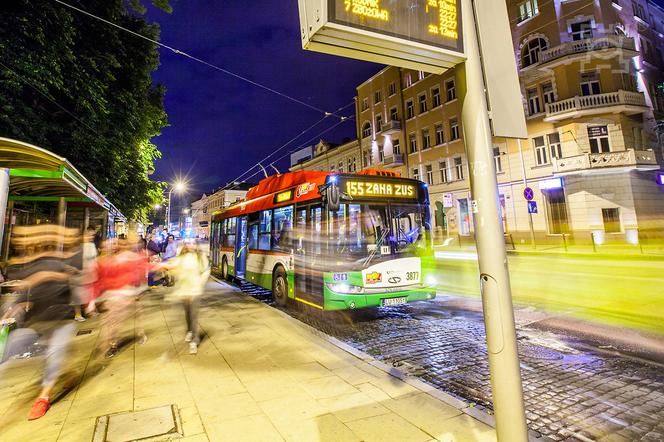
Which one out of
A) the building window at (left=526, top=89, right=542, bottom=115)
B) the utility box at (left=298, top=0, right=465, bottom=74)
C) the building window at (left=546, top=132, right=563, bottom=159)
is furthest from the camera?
the building window at (left=526, top=89, right=542, bottom=115)

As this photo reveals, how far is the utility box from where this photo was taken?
1.97 m

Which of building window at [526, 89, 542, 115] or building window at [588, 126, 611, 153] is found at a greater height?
building window at [526, 89, 542, 115]

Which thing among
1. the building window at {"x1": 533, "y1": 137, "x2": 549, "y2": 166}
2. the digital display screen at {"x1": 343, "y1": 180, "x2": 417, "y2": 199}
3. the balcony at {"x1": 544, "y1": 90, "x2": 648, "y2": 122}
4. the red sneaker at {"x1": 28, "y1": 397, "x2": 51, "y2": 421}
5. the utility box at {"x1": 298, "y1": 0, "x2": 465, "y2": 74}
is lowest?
the red sneaker at {"x1": 28, "y1": 397, "x2": 51, "y2": 421}

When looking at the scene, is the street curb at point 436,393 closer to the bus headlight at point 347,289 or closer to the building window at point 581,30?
the bus headlight at point 347,289

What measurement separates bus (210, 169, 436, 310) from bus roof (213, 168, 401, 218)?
0.03 m

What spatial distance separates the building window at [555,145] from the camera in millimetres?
22966

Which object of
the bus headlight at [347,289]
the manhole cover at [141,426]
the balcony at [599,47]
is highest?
the balcony at [599,47]

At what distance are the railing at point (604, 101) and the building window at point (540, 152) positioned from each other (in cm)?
250

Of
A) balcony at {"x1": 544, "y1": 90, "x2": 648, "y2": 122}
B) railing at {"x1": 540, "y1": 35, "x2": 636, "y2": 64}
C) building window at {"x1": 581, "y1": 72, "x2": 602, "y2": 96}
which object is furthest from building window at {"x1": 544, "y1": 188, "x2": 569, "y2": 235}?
railing at {"x1": 540, "y1": 35, "x2": 636, "y2": 64}

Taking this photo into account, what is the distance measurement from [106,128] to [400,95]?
1192 inches

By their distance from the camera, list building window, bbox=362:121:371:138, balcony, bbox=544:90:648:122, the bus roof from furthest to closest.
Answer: building window, bbox=362:121:371:138
balcony, bbox=544:90:648:122
the bus roof

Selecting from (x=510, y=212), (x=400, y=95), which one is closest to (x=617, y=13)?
(x=510, y=212)

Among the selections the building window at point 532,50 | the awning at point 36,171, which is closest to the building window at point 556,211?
the building window at point 532,50

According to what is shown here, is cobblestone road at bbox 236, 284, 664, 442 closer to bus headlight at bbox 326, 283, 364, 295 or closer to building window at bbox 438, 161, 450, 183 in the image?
bus headlight at bbox 326, 283, 364, 295
